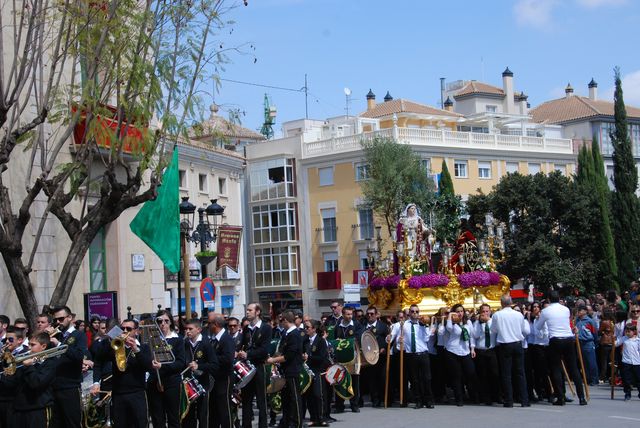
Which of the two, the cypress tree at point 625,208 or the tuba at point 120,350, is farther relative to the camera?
the cypress tree at point 625,208

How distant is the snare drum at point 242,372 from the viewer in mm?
16062

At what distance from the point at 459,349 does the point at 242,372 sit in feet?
16.3

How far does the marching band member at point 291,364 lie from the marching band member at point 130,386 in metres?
3.88

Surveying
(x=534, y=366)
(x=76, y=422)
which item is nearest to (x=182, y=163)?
(x=534, y=366)

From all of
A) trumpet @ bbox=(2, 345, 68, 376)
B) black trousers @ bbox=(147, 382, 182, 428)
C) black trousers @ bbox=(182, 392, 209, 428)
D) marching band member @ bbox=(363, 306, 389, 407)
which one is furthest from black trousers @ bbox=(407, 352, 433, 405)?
trumpet @ bbox=(2, 345, 68, 376)

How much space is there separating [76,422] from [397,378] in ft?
27.6

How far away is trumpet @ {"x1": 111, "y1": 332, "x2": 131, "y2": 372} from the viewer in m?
12.2

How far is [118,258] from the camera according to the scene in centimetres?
2766

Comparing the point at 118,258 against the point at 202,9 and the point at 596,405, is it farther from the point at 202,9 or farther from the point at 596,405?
the point at 596,405

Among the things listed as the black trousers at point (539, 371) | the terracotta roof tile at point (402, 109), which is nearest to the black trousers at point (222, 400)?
the black trousers at point (539, 371)

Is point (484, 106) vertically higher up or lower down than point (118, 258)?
higher up

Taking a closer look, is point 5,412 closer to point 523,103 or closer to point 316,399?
point 316,399

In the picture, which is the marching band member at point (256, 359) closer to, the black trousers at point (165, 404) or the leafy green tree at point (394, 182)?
the black trousers at point (165, 404)

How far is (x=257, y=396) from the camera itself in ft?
54.4
